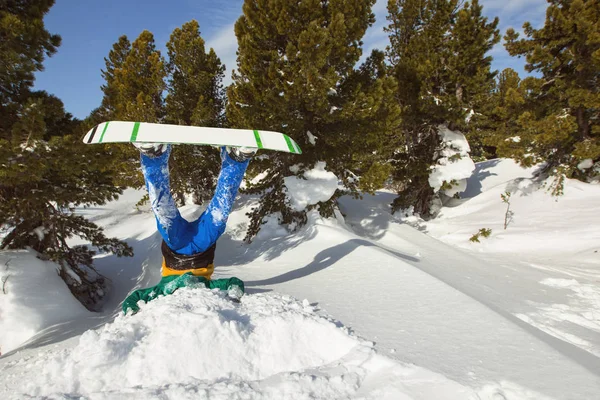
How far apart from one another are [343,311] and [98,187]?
456cm

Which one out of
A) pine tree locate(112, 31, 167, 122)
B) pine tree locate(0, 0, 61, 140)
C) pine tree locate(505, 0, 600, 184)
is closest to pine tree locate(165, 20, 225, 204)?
pine tree locate(112, 31, 167, 122)

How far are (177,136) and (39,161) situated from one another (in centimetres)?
187

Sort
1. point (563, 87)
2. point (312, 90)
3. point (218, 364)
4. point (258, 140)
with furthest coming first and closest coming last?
point (563, 87) < point (312, 90) < point (258, 140) < point (218, 364)

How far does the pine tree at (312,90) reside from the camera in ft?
21.0

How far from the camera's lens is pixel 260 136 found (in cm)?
357

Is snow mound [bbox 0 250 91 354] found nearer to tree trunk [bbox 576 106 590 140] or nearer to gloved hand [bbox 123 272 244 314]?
gloved hand [bbox 123 272 244 314]

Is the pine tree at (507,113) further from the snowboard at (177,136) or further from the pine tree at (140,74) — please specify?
Answer: the pine tree at (140,74)

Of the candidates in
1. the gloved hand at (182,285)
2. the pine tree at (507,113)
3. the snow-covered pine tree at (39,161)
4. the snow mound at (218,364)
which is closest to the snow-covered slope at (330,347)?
the snow mound at (218,364)

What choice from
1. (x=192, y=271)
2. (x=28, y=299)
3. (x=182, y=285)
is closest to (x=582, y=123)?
→ (x=192, y=271)

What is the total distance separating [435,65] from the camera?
34.8 ft

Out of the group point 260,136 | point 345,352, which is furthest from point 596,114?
point 345,352

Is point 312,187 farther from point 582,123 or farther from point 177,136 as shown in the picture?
point 582,123

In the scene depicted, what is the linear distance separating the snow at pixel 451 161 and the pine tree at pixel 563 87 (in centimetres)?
169

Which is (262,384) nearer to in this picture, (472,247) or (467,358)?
(467,358)
